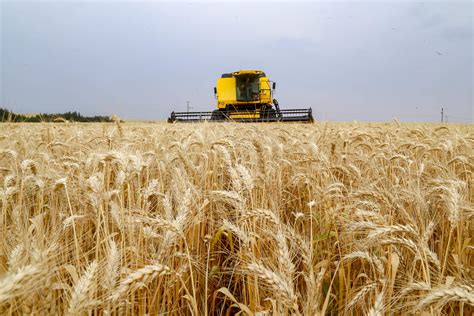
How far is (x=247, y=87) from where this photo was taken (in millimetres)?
17922

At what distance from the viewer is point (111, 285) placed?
0.96 m

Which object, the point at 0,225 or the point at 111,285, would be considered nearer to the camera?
the point at 111,285

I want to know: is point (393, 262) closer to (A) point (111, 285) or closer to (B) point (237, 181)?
(B) point (237, 181)

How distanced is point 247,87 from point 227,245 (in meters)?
16.6

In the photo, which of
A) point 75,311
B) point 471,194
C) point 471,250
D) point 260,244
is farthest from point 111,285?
point 471,194

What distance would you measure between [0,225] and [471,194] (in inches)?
108

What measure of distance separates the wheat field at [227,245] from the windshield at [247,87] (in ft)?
50.7

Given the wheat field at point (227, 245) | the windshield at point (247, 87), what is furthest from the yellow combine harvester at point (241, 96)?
the wheat field at point (227, 245)

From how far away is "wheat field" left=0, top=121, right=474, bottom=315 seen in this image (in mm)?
901

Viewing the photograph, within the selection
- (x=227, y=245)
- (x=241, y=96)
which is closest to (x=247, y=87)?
(x=241, y=96)

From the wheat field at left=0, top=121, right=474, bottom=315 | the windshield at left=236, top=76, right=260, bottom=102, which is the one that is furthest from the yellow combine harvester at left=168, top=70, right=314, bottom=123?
the wheat field at left=0, top=121, right=474, bottom=315

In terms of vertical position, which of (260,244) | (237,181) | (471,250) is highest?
(237,181)

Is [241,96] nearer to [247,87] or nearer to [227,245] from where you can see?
[247,87]

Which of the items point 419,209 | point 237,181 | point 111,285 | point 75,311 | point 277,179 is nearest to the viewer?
point 75,311
